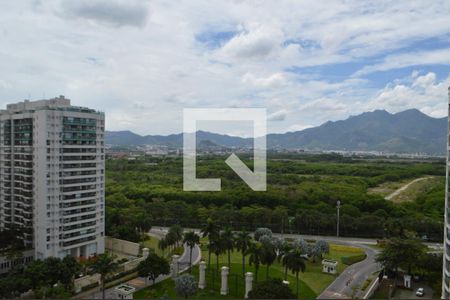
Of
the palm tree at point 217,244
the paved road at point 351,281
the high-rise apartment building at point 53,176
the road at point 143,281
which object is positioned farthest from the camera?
the high-rise apartment building at point 53,176

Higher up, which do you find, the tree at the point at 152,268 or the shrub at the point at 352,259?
the tree at the point at 152,268

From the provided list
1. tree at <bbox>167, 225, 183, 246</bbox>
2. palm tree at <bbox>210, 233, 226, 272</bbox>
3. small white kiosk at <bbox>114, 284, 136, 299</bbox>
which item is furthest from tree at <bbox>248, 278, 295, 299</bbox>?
tree at <bbox>167, 225, 183, 246</bbox>

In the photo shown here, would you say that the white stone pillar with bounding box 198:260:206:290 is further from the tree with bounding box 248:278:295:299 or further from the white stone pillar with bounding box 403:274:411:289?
the white stone pillar with bounding box 403:274:411:289

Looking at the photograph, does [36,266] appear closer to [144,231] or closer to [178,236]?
[178,236]

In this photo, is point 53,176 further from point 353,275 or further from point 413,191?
point 413,191

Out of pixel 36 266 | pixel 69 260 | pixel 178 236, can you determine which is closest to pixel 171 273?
pixel 178 236

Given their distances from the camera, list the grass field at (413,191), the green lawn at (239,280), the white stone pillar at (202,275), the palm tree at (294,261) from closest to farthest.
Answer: the palm tree at (294,261) → the green lawn at (239,280) → the white stone pillar at (202,275) → the grass field at (413,191)

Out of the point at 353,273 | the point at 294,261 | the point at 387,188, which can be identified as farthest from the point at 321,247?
the point at 387,188

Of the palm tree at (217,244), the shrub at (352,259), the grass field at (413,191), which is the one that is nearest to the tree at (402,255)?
the shrub at (352,259)

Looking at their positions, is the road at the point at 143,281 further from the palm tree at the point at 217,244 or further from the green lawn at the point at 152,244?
the palm tree at the point at 217,244
